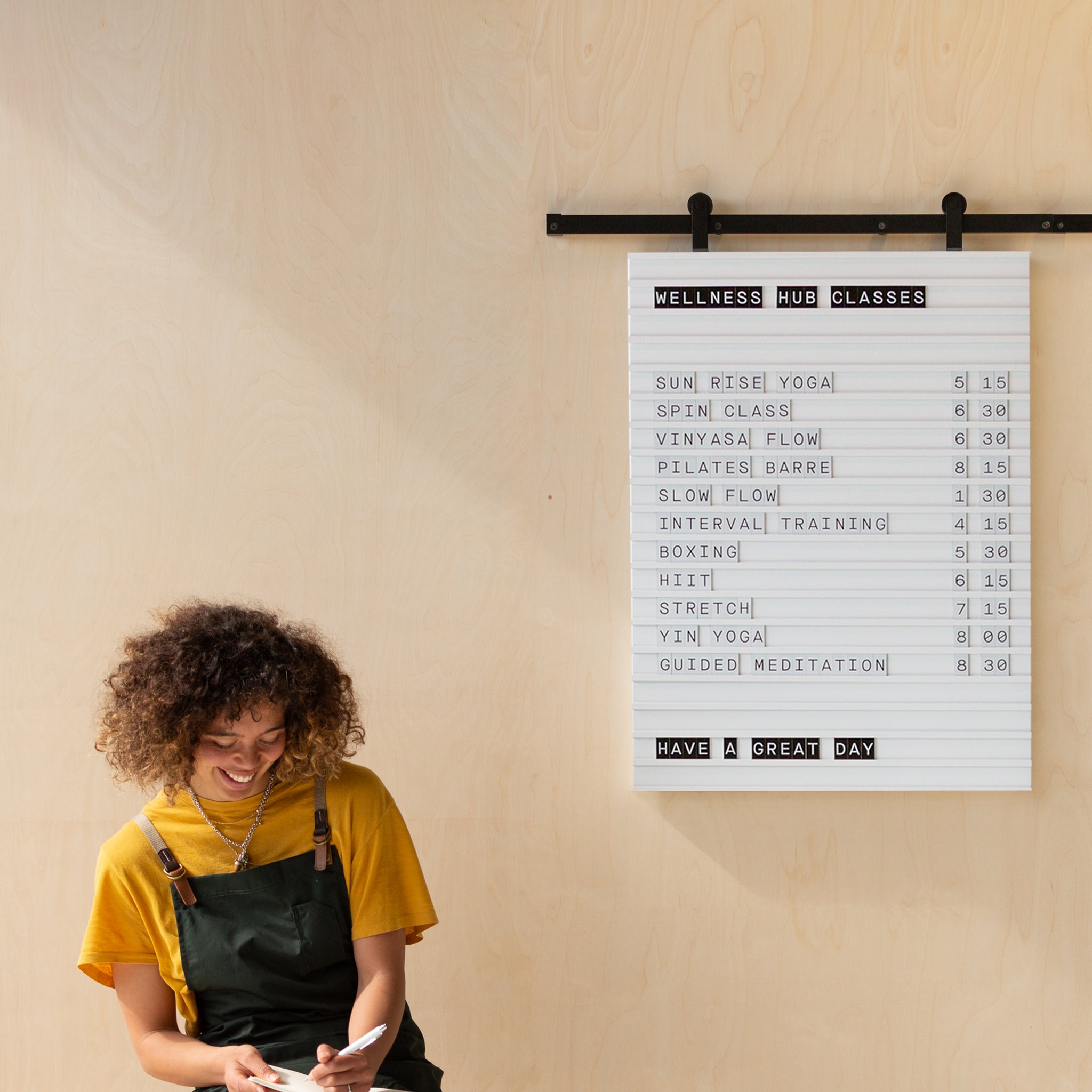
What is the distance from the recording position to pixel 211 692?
122 centimetres

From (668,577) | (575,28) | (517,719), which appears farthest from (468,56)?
(517,719)

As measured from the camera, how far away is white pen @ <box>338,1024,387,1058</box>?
1169 mm

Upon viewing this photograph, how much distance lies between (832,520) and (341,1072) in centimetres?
106

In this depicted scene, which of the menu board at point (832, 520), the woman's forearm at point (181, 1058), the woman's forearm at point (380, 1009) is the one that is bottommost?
the woman's forearm at point (181, 1058)

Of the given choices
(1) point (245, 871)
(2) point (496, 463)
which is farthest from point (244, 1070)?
(2) point (496, 463)

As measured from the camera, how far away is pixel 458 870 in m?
1.64

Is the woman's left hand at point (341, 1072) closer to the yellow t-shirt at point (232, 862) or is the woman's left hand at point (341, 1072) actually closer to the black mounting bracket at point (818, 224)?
the yellow t-shirt at point (232, 862)

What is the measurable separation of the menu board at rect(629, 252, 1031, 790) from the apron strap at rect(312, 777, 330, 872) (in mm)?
525

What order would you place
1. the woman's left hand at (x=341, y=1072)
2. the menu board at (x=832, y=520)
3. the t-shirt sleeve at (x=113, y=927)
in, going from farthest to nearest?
the menu board at (x=832, y=520), the t-shirt sleeve at (x=113, y=927), the woman's left hand at (x=341, y=1072)

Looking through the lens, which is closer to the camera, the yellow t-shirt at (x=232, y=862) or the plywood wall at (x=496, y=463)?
the yellow t-shirt at (x=232, y=862)

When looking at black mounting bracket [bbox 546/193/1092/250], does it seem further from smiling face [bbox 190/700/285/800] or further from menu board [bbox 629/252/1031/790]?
smiling face [bbox 190/700/285/800]

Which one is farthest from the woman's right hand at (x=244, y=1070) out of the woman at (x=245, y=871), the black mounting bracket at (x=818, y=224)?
the black mounting bracket at (x=818, y=224)

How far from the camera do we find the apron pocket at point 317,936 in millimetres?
1284

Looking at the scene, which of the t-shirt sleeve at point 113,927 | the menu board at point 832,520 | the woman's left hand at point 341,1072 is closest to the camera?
the woman's left hand at point 341,1072
